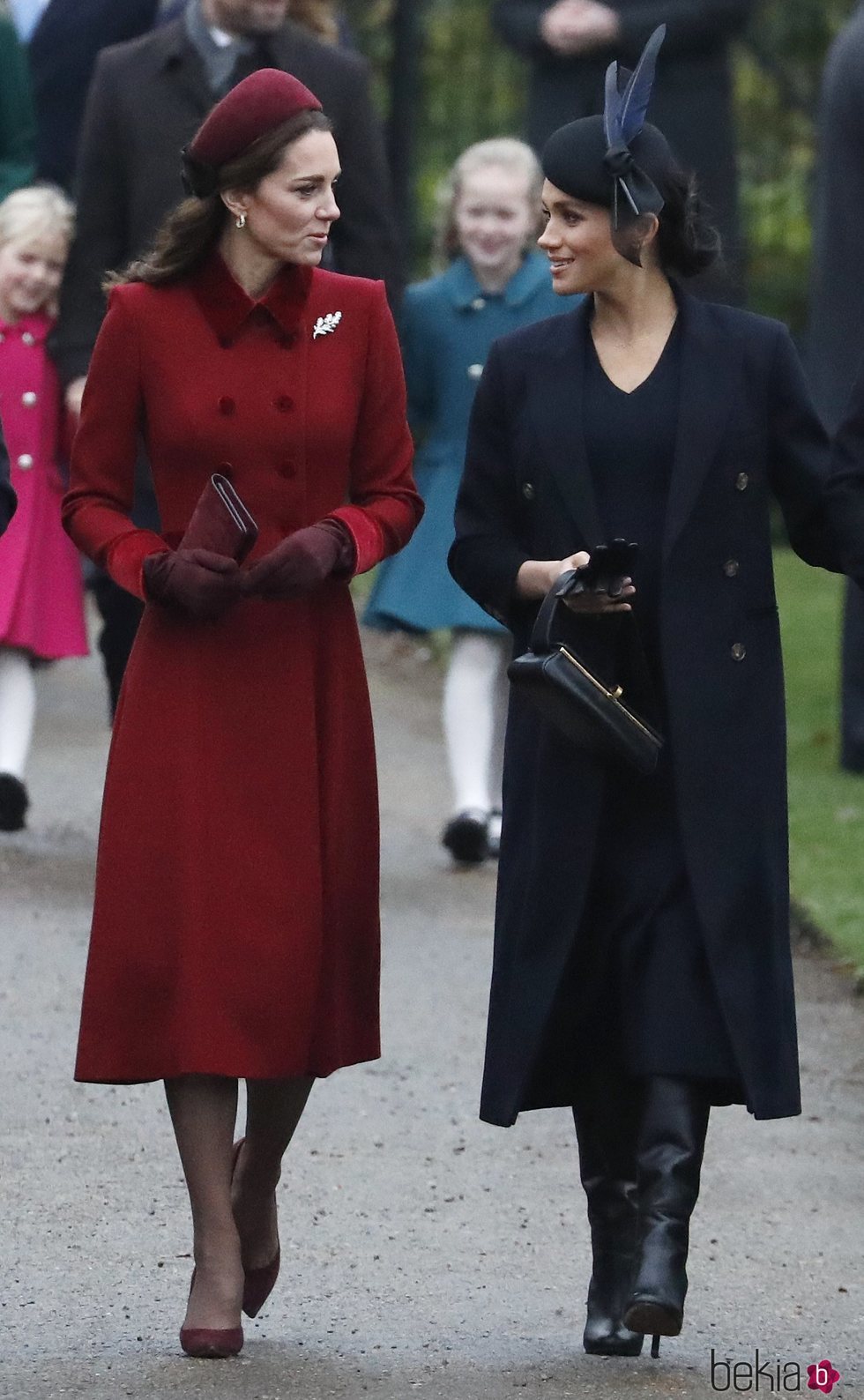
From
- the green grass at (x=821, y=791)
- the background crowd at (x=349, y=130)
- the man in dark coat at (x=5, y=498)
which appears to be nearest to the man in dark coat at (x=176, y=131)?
the background crowd at (x=349, y=130)

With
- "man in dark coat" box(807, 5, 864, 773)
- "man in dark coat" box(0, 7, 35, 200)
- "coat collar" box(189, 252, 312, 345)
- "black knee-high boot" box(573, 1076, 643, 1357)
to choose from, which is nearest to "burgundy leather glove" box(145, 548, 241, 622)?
"coat collar" box(189, 252, 312, 345)

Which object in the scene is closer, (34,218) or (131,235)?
(131,235)

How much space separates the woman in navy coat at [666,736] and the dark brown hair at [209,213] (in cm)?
38

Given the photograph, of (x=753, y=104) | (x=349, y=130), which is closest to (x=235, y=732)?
(x=349, y=130)

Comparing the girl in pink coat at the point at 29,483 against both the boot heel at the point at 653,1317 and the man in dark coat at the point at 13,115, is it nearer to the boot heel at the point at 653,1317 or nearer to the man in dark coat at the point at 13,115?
the man in dark coat at the point at 13,115

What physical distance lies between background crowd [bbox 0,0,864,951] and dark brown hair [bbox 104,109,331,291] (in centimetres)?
70

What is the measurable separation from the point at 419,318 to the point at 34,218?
1050mm

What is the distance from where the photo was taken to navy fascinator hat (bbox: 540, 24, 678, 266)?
14.6 feet

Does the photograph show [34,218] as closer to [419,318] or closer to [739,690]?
[419,318]

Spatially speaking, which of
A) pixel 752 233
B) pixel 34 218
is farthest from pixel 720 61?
pixel 752 233

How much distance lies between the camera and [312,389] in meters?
4.63

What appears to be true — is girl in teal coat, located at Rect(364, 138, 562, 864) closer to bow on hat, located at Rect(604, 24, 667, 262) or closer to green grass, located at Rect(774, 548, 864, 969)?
green grass, located at Rect(774, 548, 864, 969)

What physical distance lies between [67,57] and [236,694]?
557cm

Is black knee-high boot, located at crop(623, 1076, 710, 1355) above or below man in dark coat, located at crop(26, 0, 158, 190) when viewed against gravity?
below
